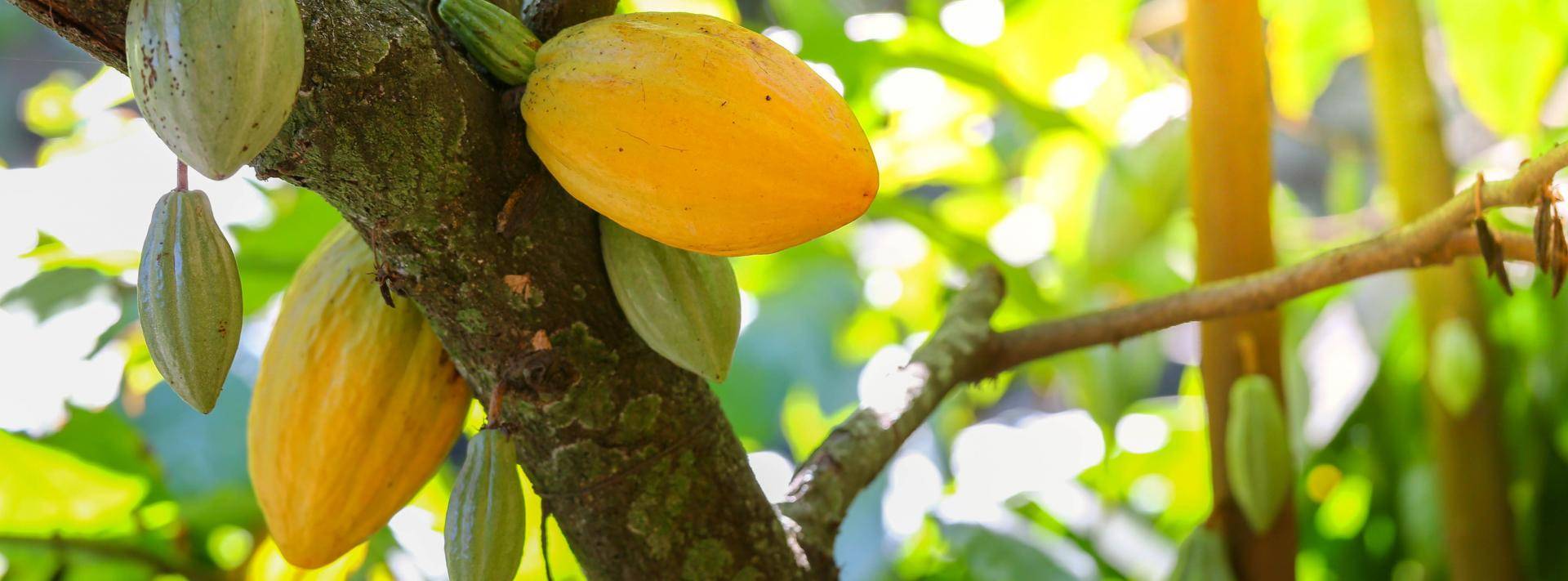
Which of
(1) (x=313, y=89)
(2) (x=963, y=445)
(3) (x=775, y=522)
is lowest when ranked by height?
(2) (x=963, y=445)

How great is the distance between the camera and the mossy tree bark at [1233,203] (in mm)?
682

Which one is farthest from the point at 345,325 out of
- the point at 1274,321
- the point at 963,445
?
the point at 963,445

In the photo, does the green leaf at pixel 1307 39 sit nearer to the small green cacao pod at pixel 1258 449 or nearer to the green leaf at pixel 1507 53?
the green leaf at pixel 1507 53

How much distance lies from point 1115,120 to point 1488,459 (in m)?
0.46

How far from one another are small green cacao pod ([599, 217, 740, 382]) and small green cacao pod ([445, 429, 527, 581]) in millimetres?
64

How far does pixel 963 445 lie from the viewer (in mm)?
1025

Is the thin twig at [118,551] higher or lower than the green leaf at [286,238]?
lower

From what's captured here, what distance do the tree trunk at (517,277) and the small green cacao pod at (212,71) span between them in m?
0.04

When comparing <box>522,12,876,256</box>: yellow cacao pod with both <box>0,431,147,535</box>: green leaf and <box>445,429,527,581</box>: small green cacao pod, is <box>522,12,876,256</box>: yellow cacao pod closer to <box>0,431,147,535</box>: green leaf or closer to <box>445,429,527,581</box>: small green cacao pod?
<box>445,429,527,581</box>: small green cacao pod

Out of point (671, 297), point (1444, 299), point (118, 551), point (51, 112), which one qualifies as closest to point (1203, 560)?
point (1444, 299)

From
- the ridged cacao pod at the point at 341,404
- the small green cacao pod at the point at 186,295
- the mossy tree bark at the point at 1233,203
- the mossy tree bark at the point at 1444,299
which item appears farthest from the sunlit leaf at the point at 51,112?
the mossy tree bark at the point at 1444,299

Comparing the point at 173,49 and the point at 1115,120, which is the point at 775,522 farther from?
the point at 1115,120

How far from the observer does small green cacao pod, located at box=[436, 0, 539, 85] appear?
1.20ft

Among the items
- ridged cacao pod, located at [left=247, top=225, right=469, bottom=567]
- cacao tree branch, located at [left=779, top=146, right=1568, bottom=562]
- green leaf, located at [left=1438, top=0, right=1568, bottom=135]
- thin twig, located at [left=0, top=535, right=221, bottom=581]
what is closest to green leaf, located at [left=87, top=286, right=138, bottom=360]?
thin twig, located at [left=0, top=535, right=221, bottom=581]
